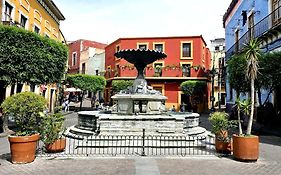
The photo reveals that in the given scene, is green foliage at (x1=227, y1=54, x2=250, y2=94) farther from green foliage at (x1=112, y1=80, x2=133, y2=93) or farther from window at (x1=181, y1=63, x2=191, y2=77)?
window at (x1=181, y1=63, x2=191, y2=77)

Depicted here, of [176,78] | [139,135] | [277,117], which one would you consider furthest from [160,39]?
[139,135]

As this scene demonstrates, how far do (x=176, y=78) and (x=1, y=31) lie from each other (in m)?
22.7

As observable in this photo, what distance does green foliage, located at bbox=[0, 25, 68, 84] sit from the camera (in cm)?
1202

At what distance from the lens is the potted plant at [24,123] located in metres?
6.88

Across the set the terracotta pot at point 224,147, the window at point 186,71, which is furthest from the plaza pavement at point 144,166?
the window at point 186,71

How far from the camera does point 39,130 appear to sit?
7766 millimetres

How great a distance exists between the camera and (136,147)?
8625mm

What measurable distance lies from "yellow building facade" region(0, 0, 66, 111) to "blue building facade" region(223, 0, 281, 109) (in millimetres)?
15236

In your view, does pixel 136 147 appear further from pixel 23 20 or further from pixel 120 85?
pixel 120 85

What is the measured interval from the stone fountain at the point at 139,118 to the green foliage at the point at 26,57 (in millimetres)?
3622

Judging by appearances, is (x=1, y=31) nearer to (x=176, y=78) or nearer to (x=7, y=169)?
(x=7, y=169)

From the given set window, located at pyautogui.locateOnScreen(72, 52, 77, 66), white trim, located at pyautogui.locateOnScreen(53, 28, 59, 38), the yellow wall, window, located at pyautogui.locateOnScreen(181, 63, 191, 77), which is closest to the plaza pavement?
the yellow wall

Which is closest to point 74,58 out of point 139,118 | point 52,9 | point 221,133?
point 52,9

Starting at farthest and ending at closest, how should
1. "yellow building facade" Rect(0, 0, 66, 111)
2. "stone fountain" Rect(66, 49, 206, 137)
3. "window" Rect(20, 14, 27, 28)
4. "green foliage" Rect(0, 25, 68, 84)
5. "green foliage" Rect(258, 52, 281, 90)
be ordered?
"window" Rect(20, 14, 27, 28) < "yellow building facade" Rect(0, 0, 66, 111) < "green foliage" Rect(258, 52, 281, 90) < "green foliage" Rect(0, 25, 68, 84) < "stone fountain" Rect(66, 49, 206, 137)
